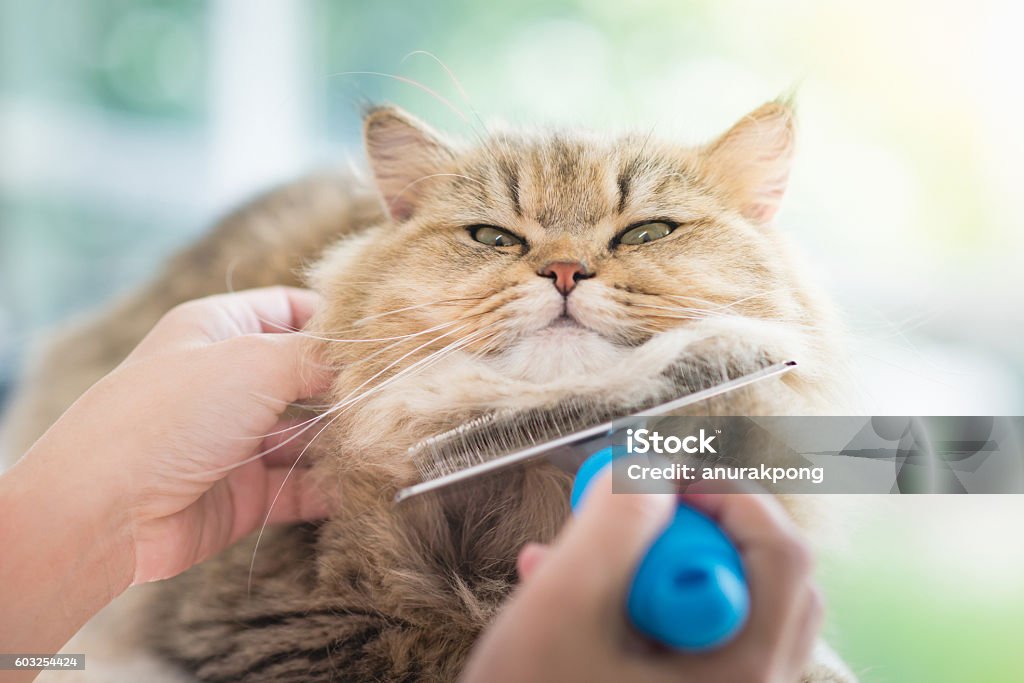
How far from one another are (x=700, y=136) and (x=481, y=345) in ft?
2.16

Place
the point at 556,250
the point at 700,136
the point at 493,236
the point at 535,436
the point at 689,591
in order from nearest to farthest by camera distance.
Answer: the point at 689,591 → the point at 535,436 → the point at 556,250 → the point at 493,236 → the point at 700,136

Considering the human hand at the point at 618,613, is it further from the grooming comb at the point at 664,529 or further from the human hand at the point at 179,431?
the human hand at the point at 179,431

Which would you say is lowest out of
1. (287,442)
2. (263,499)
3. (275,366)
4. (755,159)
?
(263,499)

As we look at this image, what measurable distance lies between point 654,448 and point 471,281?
0.33m

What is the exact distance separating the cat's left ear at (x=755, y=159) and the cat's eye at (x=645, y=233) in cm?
15

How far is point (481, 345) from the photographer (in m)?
0.90

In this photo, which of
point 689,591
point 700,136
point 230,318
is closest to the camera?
point 689,591

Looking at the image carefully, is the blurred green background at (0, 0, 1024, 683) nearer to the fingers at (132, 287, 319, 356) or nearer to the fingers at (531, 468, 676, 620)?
the fingers at (132, 287, 319, 356)

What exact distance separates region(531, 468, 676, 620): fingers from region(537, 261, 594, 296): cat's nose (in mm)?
349

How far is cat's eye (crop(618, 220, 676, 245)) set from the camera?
1.00 m

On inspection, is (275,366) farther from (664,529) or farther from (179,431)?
(664,529)

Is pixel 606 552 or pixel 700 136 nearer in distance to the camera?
pixel 606 552

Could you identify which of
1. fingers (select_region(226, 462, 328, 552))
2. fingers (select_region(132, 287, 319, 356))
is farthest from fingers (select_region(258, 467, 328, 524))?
fingers (select_region(132, 287, 319, 356))

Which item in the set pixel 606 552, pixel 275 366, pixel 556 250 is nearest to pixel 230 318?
pixel 275 366
